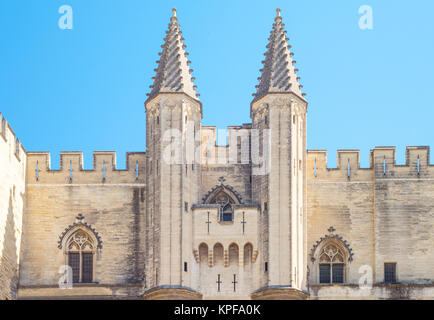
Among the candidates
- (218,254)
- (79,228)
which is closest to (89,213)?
(79,228)

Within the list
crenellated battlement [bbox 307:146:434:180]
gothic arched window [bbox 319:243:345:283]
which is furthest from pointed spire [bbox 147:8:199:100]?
gothic arched window [bbox 319:243:345:283]

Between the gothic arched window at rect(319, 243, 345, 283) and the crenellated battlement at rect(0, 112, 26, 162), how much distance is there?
1028cm

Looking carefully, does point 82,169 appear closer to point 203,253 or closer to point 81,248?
point 81,248

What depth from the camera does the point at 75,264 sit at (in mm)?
46031

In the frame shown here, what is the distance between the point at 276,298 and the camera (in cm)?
4378

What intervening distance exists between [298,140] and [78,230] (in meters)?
7.72

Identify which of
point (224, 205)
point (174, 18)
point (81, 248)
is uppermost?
point (174, 18)

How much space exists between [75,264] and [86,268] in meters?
0.38

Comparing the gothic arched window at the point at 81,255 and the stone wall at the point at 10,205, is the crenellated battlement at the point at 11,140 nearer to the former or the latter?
the stone wall at the point at 10,205

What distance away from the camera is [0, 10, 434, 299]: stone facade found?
44.6m

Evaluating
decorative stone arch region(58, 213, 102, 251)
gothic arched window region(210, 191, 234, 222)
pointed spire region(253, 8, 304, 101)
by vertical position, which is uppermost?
pointed spire region(253, 8, 304, 101)

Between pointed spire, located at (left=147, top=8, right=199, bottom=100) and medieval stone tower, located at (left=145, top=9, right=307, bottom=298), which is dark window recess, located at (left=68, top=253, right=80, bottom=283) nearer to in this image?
medieval stone tower, located at (left=145, top=9, right=307, bottom=298)

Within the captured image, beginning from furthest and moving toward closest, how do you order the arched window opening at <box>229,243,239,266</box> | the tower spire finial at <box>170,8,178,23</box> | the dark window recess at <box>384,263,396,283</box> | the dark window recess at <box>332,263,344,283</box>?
1. the tower spire finial at <box>170,8,178,23</box>
2. the dark window recess at <box>332,263,344,283</box>
3. the dark window recess at <box>384,263,396,283</box>
4. the arched window opening at <box>229,243,239,266</box>
